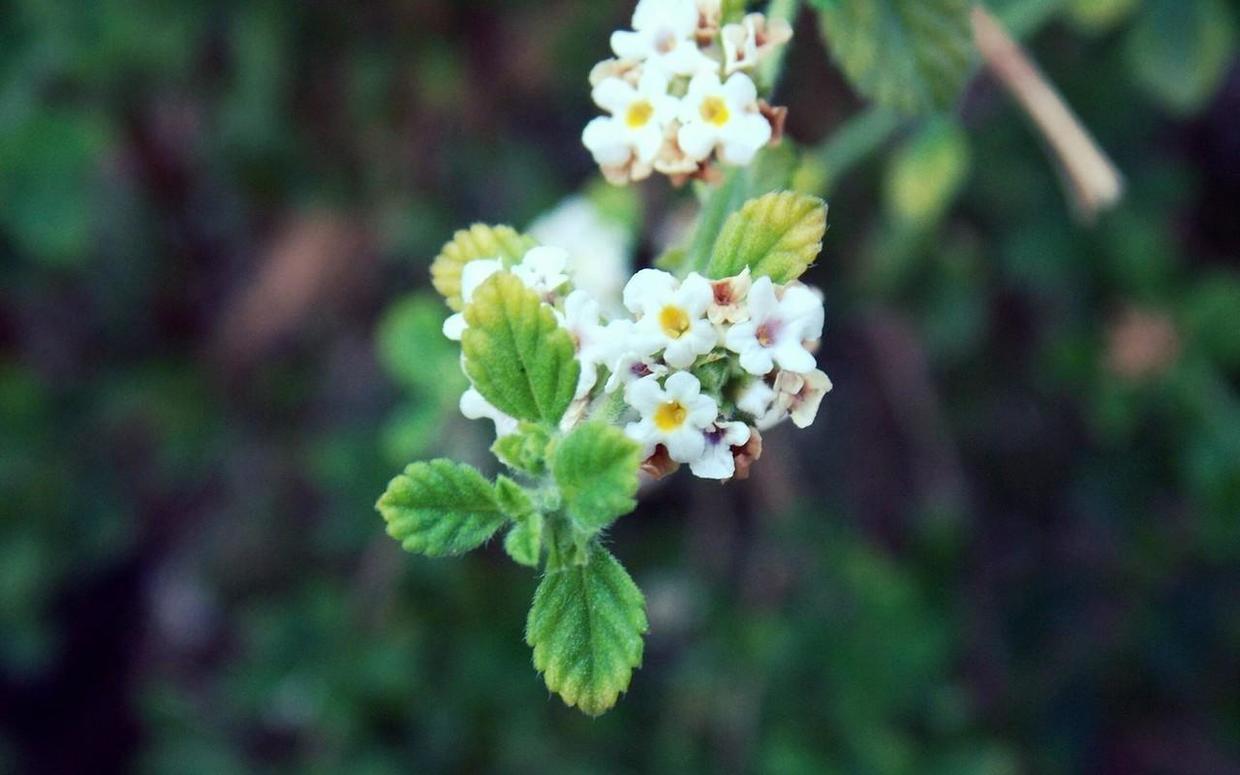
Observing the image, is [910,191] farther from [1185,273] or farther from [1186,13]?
[1185,273]

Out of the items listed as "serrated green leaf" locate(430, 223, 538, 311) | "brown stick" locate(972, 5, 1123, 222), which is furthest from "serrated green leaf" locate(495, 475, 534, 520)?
"brown stick" locate(972, 5, 1123, 222)

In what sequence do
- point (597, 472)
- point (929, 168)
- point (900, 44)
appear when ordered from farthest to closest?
point (929, 168) → point (900, 44) → point (597, 472)

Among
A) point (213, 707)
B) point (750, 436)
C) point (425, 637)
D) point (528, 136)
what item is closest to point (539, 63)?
point (528, 136)

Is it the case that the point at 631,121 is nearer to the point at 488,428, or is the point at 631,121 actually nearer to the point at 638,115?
the point at 638,115

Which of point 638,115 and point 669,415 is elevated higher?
point 638,115

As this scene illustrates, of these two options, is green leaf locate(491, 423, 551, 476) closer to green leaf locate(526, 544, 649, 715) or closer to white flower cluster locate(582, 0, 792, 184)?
green leaf locate(526, 544, 649, 715)

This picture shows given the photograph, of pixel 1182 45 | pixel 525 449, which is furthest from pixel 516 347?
pixel 1182 45

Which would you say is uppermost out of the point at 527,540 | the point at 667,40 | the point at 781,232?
the point at 667,40
